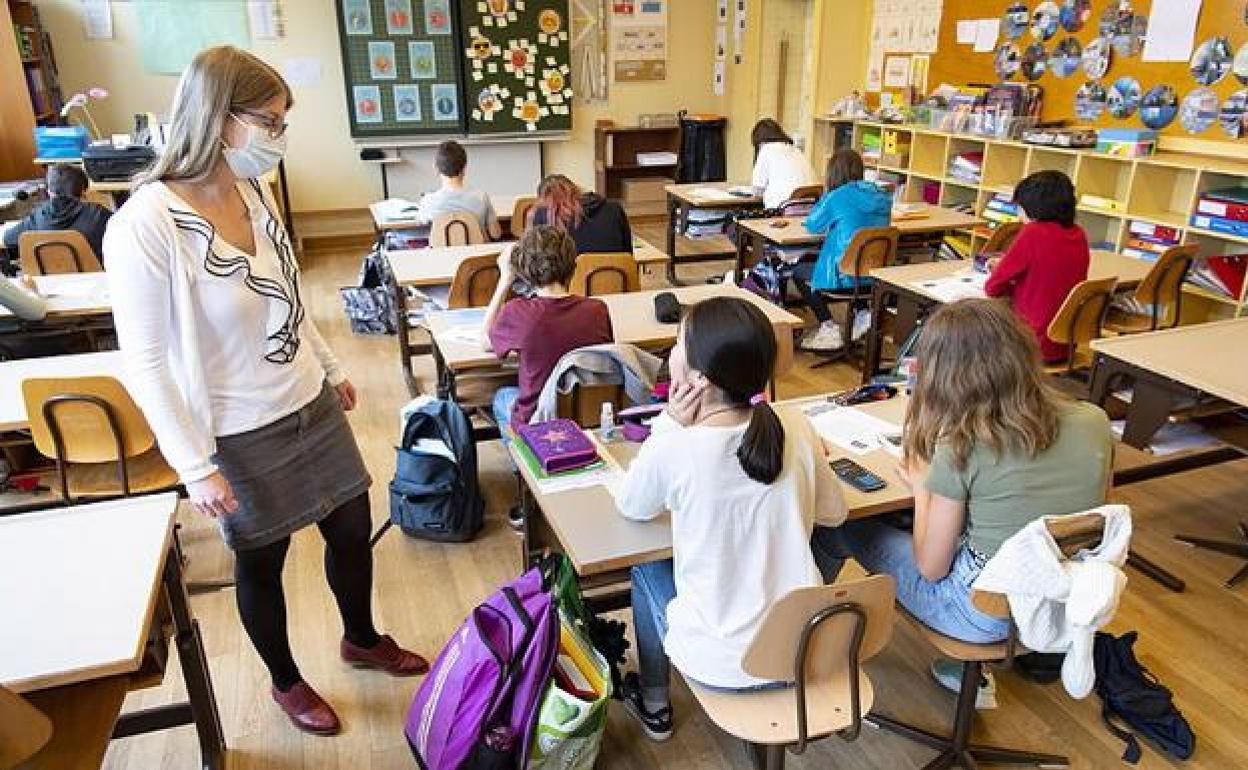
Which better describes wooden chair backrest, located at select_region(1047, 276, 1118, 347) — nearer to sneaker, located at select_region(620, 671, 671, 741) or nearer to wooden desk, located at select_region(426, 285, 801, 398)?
wooden desk, located at select_region(426, 285, 801, 398)

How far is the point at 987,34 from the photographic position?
19.5 ft

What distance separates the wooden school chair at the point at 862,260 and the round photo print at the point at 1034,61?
2050 millimetres

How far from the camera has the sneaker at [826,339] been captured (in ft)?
15.9

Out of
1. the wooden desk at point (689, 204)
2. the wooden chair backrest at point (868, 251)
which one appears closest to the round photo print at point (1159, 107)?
the wooden chair backrest at point (868, 251)

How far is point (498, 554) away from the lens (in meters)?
3.01

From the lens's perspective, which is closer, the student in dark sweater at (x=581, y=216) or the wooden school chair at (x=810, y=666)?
the wooden school chair at (x=810, y=666)

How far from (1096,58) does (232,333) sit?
213 inches

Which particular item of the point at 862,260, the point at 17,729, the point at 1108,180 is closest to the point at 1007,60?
the point at 1108,180

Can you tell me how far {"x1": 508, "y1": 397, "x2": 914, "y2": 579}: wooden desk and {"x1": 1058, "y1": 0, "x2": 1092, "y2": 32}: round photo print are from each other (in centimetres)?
446

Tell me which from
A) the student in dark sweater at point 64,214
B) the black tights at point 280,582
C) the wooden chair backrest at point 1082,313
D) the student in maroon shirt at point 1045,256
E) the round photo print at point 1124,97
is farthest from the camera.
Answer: the round photo print at point 1124,97

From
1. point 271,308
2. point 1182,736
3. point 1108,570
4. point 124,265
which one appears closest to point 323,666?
point 271,308

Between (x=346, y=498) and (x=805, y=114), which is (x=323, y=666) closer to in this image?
(x=346, y=498)

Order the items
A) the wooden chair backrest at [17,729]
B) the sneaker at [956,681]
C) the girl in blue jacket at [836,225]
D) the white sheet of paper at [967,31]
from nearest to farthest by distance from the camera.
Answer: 1. the wooden chair backrest at [17,729]
2. the sneaker at [956,681]
3. the girl in blue jacket at [836,225]
4. the white sheet of paper at [967,31]

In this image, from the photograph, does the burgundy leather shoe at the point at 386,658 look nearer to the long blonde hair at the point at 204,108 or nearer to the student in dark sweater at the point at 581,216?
the long blonde hair at the point at 204,108
